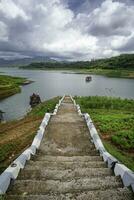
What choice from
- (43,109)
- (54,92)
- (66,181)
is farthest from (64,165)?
(54,92)

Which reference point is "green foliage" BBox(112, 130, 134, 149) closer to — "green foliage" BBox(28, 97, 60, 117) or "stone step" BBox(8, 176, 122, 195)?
"stone step" BBox(8, 176, 122, 195)

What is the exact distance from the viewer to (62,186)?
617 centimetres

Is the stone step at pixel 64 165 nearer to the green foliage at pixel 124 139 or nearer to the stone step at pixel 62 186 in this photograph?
the stone step at pixel 62 186

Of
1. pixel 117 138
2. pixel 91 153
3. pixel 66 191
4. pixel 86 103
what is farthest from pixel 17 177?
pixel 86 103

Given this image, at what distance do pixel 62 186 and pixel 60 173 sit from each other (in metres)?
1.13

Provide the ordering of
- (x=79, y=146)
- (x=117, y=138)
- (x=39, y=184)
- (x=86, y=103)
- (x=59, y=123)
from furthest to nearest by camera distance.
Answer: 1. (x=86, y=103)
2. (x=59, y=123)
3. (x=117, y=138)
4. (x=79, y=146)
5. (x=39, y=184)

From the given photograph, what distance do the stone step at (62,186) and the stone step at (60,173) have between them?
58 cm

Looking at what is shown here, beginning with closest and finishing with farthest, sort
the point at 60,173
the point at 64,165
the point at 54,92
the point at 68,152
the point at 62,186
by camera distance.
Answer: the point at 62,186 → the point at 60,173 → the point at 64,165 → the point at 68,152 → the point at 54,92

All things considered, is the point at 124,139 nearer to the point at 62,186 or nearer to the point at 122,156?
the point at 122,156

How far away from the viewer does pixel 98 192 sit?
18.5 feet

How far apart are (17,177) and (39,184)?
3.51 feet

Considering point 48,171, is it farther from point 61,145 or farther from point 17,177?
point 61,145

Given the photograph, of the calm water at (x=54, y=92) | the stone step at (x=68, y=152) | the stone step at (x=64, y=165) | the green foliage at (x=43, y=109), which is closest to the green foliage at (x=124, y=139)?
the stone step at (x=68, y=152)

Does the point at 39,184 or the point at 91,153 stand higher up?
the point at 39,184
